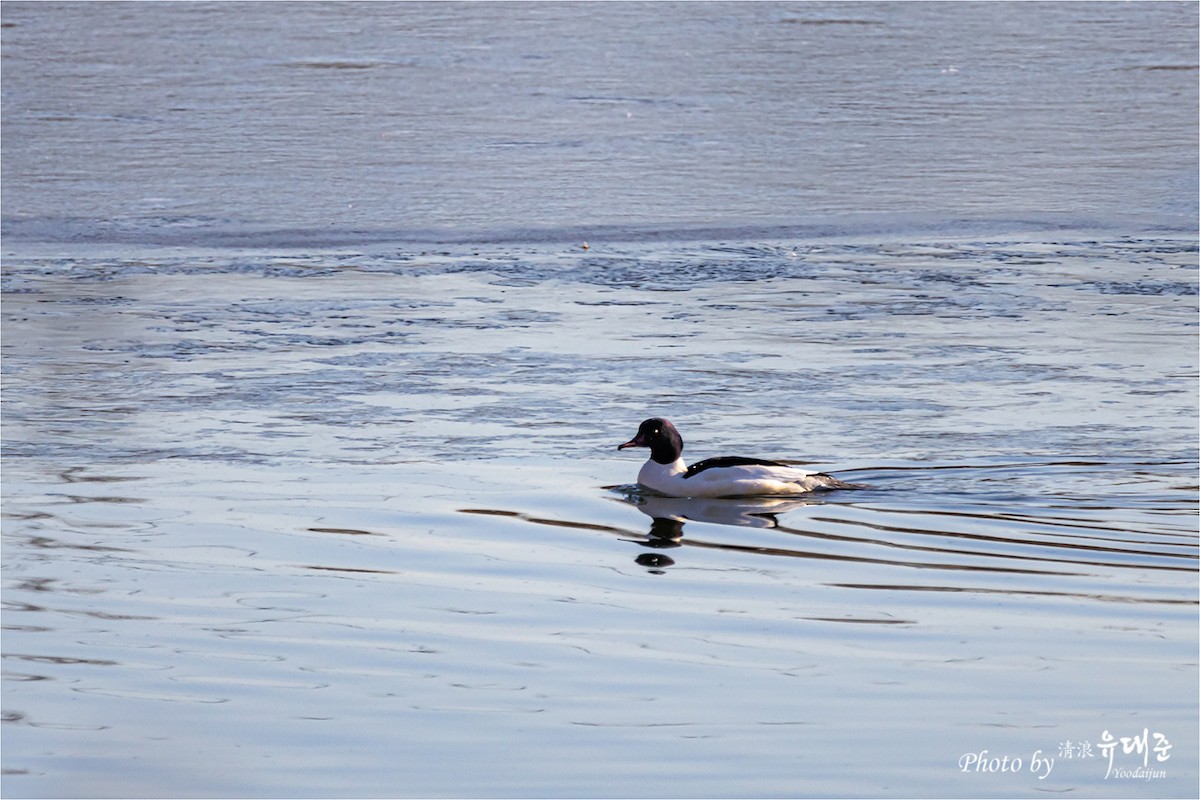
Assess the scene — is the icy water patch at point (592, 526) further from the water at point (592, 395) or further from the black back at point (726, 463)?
the black back at point (726, 463)

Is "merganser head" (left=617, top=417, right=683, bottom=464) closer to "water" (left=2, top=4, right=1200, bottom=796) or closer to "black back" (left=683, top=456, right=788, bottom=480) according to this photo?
"black back" (left=683, top=456, right=788, bottom=480)

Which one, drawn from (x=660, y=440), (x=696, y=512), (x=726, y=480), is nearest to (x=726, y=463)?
(x=726, y=480)

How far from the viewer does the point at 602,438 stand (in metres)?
8.61

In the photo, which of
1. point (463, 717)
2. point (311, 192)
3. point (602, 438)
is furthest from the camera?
point (311, 192)

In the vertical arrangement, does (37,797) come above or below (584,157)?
below

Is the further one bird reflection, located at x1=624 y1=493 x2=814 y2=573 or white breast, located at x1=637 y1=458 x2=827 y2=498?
white breast, located at x1=637 y1=458 x2=827 y2=498

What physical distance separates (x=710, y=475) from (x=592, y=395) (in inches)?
55.9

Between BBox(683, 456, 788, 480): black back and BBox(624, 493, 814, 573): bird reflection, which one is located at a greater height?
BBox(683, 456, 788, 480): black back

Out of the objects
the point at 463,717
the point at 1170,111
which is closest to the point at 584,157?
the point at 1170,111

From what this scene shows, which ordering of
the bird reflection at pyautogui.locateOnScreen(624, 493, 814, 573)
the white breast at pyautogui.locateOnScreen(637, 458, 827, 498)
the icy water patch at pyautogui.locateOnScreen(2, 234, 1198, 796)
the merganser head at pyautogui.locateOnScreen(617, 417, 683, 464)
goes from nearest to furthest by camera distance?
the icy water patch at pyautogui.locateOnScreen(2, 234, 1198, 796) → the bird reflection at pyautogui.locateOnScreen(624, 493, 814, 573) → the white breast at pyautogui.locateOnScreen(637, 458, 827, 498) → the merganser head at pyautogui.locateOnScreen(617, 417, 683, 464)

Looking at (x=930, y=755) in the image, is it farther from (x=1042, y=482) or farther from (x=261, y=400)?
(x=261, y=400)

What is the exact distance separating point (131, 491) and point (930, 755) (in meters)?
3.98

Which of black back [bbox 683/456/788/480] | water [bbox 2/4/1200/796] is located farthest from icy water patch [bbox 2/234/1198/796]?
black back [bbox 683/456/788/480]

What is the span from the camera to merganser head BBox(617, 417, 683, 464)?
8.10 metres
